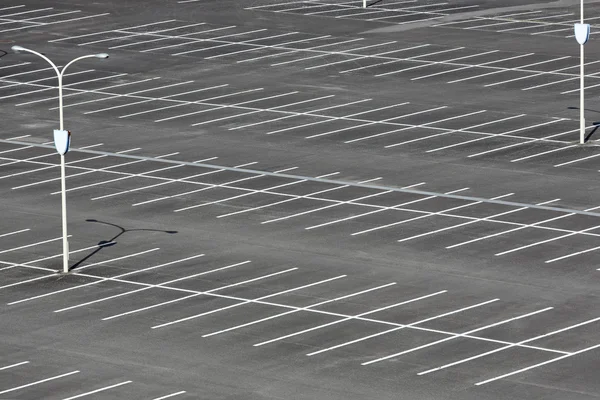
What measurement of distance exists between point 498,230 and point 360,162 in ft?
31.8

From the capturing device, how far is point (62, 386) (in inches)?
1384

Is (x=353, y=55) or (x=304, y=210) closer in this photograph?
(x=304, y=210)

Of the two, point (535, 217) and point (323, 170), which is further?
point (323, 170)

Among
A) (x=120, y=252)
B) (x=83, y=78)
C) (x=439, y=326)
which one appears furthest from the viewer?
Result: (x=83, y=78)

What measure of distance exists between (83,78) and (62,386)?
37.9 m

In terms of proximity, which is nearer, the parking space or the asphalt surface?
the asphalt surface

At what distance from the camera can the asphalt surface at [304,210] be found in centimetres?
3644

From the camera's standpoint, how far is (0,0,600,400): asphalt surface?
36.4 meters

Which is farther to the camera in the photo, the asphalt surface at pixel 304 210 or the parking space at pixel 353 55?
the parking space at pixel 353 55

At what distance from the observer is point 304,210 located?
49625mm

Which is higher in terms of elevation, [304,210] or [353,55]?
[353,55]

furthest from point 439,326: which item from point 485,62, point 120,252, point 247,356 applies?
point 485,62

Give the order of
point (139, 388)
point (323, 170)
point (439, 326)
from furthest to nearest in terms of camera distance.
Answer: point (323, 170) → point (439, 326) → point (139, 388)

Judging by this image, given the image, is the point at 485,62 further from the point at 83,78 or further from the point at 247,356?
the point at 247,356
